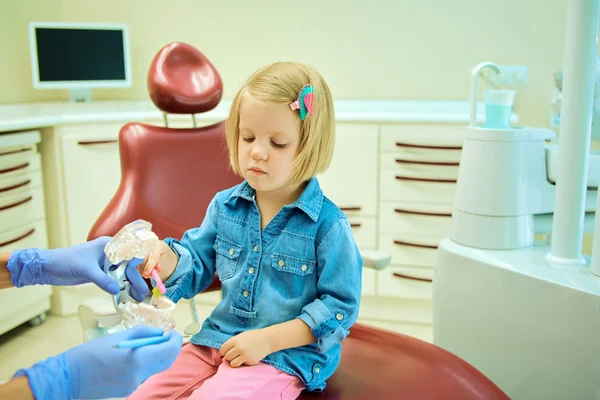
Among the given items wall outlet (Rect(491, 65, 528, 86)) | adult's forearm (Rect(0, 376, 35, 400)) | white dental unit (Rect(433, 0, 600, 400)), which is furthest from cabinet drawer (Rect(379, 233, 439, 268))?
adult's forearm (Rect(0, 376, 35, 400))

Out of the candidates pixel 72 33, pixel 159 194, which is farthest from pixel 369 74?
pixel 159 194

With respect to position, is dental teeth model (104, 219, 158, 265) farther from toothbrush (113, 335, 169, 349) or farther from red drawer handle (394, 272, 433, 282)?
red drawer handle (394, 272, 433, 282)

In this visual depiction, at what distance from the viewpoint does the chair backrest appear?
1594 millimetres

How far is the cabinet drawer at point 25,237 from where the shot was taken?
94.9 inches

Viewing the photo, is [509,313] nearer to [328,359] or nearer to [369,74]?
[328,359]

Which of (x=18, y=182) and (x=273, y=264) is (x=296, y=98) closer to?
(x=273, y=264)

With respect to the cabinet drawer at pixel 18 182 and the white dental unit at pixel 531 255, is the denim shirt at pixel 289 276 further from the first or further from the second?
the cabinet drawer at pixel 18 182

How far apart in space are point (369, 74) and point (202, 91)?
1.65m

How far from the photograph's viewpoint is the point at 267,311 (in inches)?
44.3

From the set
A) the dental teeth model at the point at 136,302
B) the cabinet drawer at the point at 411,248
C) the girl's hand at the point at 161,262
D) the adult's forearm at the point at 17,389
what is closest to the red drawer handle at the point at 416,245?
the cabinet drawer at the point at 411,248

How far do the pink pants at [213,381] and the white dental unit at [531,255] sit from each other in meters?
0.51

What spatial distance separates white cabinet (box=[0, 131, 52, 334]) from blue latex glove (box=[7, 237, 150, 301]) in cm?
135

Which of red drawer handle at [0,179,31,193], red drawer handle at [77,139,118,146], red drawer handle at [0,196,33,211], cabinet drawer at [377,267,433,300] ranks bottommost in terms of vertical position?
cabinet drawer at [377,267,433,300]

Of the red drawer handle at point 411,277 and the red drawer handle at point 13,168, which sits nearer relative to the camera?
the red drawer handle at point 13,168
